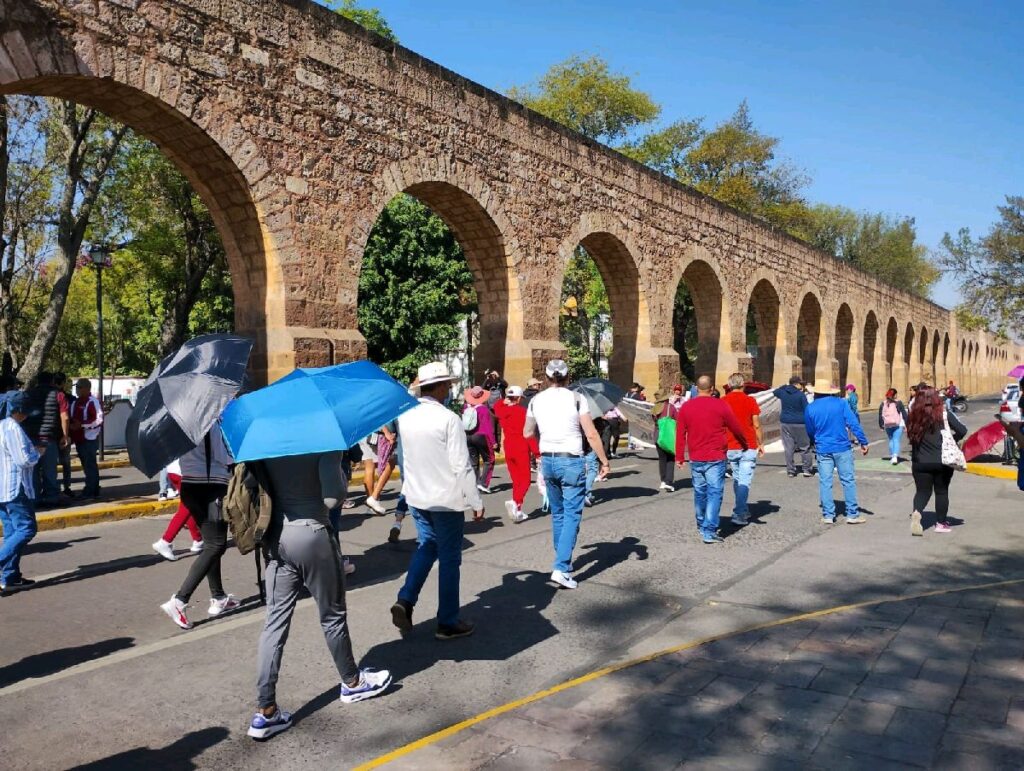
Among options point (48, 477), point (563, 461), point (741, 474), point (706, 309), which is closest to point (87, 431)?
point (48, 477)

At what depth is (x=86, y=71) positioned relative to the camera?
8453 millimetres

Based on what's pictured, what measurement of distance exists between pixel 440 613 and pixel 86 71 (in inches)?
287

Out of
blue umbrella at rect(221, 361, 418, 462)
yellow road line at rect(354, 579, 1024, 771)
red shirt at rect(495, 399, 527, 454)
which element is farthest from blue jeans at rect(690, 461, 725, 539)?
blue umbrella at rect(221, 361, 418, 462)

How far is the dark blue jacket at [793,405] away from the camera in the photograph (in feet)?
41.1

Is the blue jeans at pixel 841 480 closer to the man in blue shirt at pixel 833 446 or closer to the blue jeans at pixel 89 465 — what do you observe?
the man in blue shirt at pixel 833 446

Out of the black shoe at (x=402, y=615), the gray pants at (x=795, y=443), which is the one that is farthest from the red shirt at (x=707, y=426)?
the gray pants at (x=795, y=443)

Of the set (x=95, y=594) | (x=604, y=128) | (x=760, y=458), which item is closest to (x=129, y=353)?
(x=604, y=128)

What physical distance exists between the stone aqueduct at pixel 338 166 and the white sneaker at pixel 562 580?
5951mm

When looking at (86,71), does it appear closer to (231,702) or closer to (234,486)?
(234,486)

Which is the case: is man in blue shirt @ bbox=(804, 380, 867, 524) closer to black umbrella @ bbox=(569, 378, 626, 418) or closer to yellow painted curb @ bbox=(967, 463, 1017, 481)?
black umbrella @ bbox=(569, 378, 626, 418)

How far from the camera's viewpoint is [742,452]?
27.9 feet

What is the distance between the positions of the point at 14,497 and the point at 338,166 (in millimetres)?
6874

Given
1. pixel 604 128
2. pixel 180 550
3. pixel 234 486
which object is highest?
pixel 604 128

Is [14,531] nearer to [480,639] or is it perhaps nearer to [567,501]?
[480,639]
